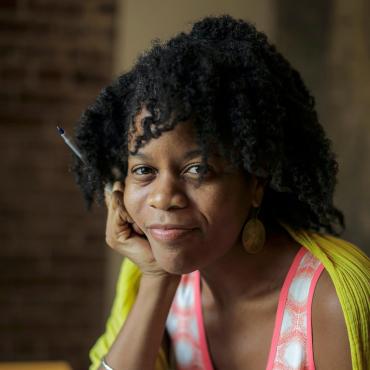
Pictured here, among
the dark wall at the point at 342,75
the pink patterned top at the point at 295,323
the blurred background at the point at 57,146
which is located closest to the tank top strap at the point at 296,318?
the pink patterned top at the point at 295,323

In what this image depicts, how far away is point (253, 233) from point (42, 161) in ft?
7.27

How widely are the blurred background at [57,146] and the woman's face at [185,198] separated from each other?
2115 mm

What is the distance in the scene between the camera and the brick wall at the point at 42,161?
3.42 m

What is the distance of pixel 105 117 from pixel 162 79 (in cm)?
24

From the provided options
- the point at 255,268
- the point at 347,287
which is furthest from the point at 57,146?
the point at 347,287

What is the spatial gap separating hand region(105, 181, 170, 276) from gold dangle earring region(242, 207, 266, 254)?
189 millimetres

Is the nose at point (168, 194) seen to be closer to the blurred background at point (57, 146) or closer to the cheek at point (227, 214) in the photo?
the cheek at point (227, 214)

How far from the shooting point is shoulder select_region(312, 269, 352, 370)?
1321mm

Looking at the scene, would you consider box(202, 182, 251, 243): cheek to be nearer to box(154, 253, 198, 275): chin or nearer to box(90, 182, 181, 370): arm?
box(154, 253, 198, 275): chin

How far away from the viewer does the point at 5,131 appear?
3.42m

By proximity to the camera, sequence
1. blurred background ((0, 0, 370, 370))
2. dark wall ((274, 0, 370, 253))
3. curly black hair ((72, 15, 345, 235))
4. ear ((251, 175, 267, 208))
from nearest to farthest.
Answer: curly black hair ((72, 15, 345, 235)) < ear ((251, 175, 267, 208)) < dark wall ((274, 0, 370, 253)) < blurred background ((0, 0, 370, 370))

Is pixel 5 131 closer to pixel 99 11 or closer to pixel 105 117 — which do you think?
pixel 99 11

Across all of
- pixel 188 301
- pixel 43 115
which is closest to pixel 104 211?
pixel 43 115

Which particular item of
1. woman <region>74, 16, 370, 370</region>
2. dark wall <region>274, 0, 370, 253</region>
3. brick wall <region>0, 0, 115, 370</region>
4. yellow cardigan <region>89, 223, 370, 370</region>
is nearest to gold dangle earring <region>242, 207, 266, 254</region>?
woman <region>74, 16, 370, 370</region>
